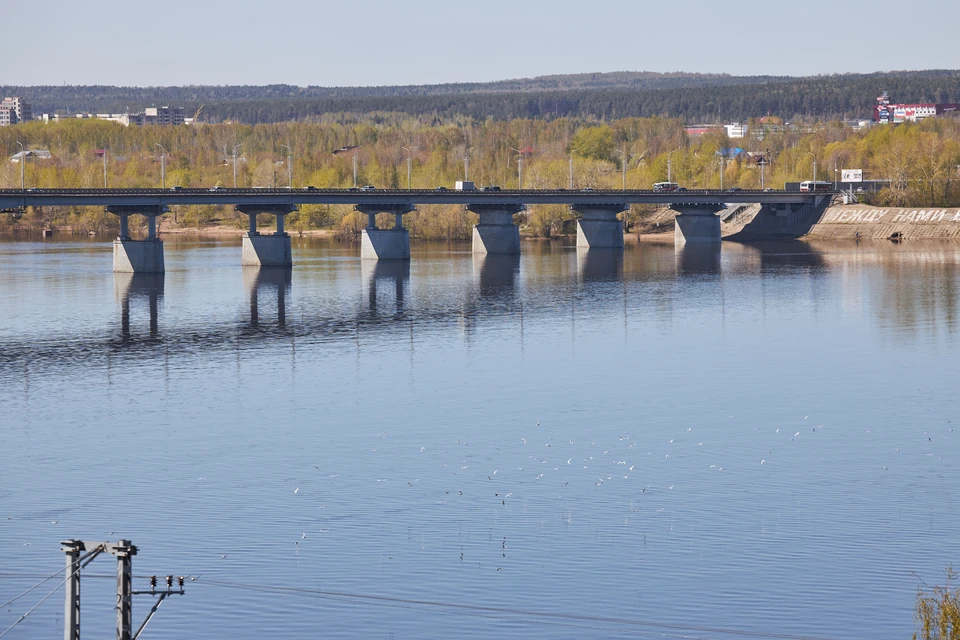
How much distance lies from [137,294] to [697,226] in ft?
266

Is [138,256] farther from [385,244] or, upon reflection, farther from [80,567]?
[80,567]

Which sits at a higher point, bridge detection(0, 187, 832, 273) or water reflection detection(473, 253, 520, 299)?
bridge detection(0, 187, 832, 273)

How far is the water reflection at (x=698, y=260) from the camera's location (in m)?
114

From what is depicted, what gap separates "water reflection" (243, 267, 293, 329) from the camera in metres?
78.9

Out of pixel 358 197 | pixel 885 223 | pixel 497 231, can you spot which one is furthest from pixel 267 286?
pixel 885 223

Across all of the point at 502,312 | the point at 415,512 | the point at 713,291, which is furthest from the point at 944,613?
the point at 713,291

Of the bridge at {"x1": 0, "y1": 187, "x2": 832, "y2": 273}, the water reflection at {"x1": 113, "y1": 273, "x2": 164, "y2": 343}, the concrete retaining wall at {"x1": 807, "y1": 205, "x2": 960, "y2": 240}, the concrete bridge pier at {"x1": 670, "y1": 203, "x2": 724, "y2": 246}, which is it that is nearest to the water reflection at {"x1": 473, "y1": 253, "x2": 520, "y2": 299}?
the bridge at {"x1": 0, "y1": 187, "x2": 832, "y2": 273}

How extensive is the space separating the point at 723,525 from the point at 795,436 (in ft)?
35.6

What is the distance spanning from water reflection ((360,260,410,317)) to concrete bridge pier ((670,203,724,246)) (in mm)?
42163

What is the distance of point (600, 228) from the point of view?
151m

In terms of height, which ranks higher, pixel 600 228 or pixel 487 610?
pixel 600 228

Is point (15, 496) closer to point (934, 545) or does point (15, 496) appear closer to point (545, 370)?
point (934, 545)

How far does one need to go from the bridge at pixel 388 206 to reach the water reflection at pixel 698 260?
503cm

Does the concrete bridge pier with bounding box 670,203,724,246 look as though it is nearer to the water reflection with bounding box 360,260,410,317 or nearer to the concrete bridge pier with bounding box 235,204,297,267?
the water reflection with bounding box 360,260,410,317
